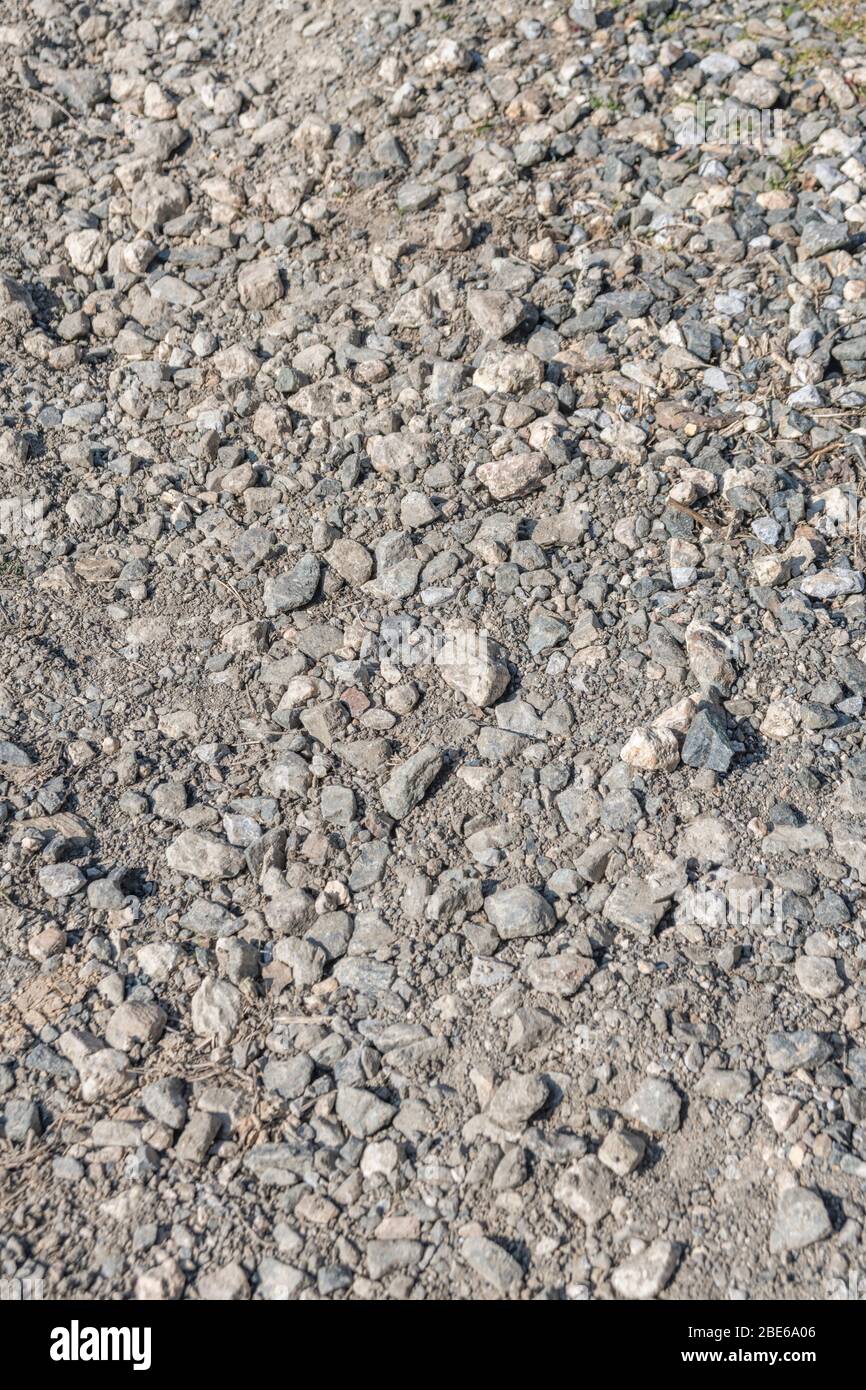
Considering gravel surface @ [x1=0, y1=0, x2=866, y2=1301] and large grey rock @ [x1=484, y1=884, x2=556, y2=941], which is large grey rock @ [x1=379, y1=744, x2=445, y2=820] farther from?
large grey rock @ [x1=484, y1=884, x2=556, y2=941]

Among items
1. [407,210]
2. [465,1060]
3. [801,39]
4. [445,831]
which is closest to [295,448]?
[407,210]

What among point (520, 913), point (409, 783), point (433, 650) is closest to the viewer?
point (520, 913)

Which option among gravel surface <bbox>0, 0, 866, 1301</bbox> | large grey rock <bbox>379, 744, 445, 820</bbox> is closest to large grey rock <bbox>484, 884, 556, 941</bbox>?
gravel surface <bbox>0, 0, 866, 1301</bbox>

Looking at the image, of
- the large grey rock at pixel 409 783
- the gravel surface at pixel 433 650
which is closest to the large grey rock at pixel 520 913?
the gravel surface at pixel 433 650

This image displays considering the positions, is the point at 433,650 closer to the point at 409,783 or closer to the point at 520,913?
the point at 409,783

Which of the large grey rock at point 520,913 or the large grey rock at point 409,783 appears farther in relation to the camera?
the large grey rock at point 409,783

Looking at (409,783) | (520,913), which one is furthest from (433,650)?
(520,913)

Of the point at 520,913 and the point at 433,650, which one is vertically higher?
the point at 433,650

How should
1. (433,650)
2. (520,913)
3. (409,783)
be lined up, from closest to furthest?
(520,913), (409,783), (433,650)

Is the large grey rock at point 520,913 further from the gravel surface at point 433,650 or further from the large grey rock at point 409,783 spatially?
the large grey rock at point 409,783
